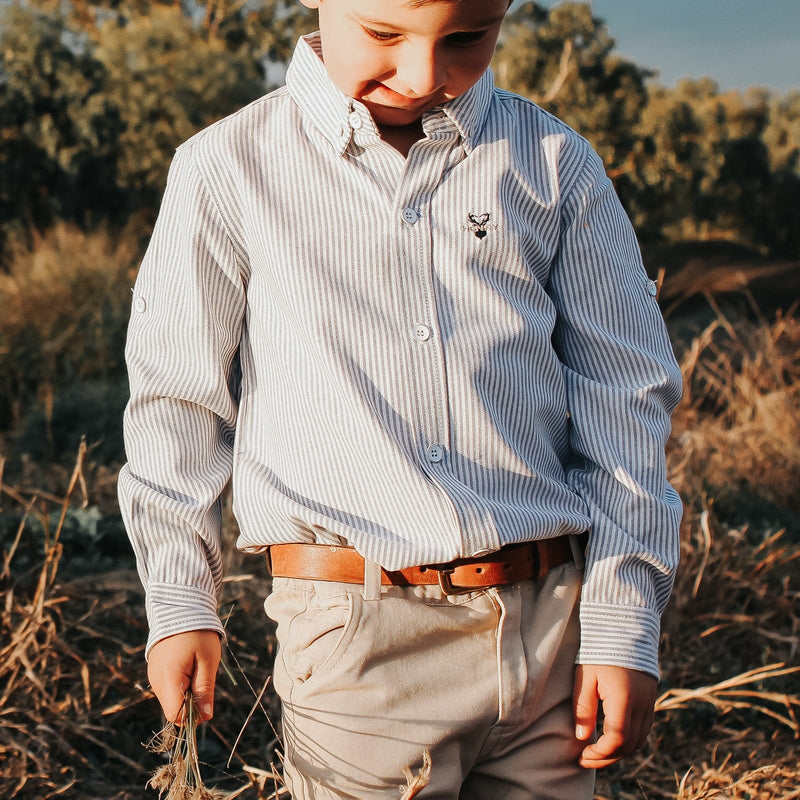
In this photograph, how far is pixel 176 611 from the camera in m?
1.44

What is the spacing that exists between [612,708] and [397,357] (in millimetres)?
587

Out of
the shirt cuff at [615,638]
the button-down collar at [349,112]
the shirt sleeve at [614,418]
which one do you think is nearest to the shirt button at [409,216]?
Result: the button-down collar at [349,112]

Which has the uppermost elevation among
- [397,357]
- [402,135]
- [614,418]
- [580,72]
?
[402,135]

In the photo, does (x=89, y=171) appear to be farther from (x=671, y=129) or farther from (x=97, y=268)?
(x=671, y=129)

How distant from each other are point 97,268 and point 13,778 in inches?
186

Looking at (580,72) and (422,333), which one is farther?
(580,72)

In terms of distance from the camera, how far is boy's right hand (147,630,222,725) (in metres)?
1.43

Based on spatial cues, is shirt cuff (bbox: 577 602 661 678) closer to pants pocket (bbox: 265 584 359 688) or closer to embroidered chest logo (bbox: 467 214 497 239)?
pants pocket (bbox: 265 584 359 688)

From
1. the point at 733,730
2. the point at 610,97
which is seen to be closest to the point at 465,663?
the point at 733,730

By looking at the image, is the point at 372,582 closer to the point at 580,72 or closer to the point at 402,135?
the point at 402,135

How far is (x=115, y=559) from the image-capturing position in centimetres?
348

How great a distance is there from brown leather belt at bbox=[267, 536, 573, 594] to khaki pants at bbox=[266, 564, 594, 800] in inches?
0.6

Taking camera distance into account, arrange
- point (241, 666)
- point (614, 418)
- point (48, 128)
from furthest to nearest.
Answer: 1. point (48, 128)
2. point (241, 666)
3. point (614, 418)

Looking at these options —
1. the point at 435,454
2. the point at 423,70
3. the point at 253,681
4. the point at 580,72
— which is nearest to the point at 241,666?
the point at 253,681
